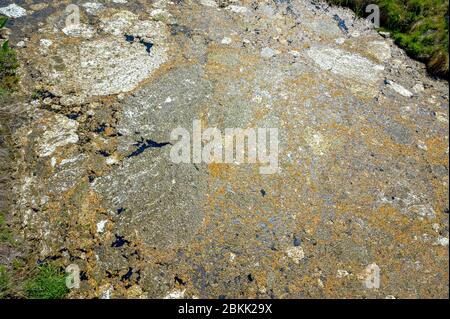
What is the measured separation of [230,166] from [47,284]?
5.07 feet

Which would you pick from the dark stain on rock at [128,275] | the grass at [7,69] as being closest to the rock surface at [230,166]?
the dark stain on rock at [128,275]

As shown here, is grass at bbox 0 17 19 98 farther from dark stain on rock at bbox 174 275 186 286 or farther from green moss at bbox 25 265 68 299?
dark stain on rock at bbox 174 275 186 286

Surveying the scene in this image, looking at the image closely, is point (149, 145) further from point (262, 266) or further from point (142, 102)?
point (262, 266)

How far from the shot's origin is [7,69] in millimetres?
3248

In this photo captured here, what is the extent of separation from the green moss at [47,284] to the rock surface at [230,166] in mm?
93

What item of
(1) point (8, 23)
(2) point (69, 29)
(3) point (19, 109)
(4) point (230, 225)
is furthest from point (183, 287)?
(1) point (8, 23)

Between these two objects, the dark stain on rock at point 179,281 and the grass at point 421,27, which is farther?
Result: the grass at point 421,27

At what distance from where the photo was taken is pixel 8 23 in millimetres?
3750

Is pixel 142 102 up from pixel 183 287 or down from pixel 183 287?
up

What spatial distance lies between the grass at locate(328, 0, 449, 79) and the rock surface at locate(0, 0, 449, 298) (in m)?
0.15

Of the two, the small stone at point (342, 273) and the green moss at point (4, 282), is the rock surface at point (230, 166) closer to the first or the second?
the small stone at point (342, 273)

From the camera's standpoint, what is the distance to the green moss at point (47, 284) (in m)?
2.10

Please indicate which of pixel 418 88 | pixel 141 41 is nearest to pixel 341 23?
pixel 418 88
